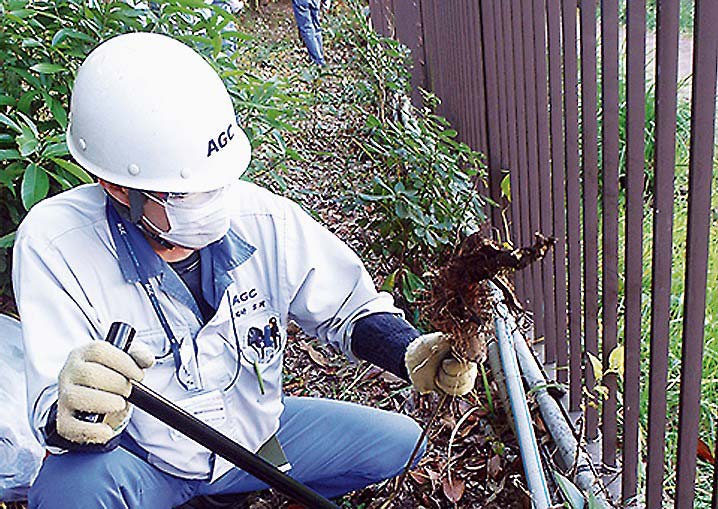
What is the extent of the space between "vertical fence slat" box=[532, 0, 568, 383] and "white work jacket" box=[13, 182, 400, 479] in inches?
21.7

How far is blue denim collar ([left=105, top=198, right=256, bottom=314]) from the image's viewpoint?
6.73 ft

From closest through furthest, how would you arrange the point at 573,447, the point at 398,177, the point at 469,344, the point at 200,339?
the point at 469,344 < the point at 200,339 < the point at 573,447 < the point at 398,177

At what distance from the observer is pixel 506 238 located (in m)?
3.28

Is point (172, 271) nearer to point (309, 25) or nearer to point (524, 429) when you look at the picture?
point (524, 429)

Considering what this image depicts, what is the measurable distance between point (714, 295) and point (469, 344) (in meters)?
1.36

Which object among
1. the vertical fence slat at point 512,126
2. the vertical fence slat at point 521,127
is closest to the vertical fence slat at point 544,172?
the vertical fence slat at point 521,127

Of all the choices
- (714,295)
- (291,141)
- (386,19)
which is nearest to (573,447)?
(714,295)

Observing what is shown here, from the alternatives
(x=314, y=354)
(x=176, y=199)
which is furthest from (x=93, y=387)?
(x=314, y=354)

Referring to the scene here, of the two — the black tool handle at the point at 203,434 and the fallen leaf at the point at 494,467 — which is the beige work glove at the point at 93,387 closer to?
the black tool handle at the point at 203,434

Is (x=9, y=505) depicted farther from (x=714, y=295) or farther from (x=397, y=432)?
(x=714, y=295)

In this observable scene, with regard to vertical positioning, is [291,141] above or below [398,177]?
below

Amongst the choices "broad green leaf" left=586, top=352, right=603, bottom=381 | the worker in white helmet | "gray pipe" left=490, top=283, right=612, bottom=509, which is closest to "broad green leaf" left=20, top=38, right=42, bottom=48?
the worker in white helmet

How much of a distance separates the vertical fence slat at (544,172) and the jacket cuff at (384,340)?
1.77 ft

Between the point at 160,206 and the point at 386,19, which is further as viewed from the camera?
the point at 386,19
